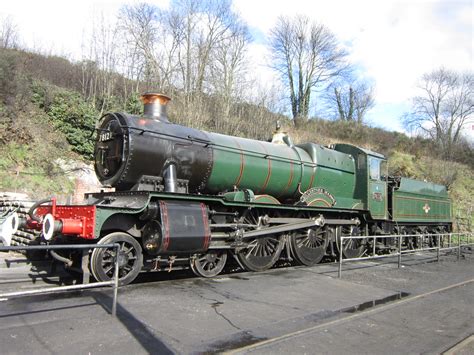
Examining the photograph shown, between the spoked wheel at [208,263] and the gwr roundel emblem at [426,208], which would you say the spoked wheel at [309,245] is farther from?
the gwr roundel emblem at [426,208]

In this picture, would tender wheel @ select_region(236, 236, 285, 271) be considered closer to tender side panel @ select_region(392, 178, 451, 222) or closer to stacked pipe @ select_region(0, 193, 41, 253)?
stacked pipe @ select_region(0, 193, 41, 253)

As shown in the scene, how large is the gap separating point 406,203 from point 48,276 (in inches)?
485

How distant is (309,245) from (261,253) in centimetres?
166

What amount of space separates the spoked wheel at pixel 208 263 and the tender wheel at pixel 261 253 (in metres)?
0.51

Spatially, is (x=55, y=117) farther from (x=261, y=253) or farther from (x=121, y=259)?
(x=121, y=259)

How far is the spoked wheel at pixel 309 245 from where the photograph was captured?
10383 millimetres

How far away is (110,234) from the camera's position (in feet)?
22.9

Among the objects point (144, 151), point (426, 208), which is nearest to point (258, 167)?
point (144, 151)

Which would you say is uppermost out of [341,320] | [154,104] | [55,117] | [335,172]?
[55,117]

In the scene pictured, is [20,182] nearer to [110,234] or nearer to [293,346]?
[110,234]

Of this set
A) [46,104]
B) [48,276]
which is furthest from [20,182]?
[48,276]

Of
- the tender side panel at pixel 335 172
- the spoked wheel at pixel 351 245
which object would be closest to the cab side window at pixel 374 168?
the tender side panel at pixel 335 172

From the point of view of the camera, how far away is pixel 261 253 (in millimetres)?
9695

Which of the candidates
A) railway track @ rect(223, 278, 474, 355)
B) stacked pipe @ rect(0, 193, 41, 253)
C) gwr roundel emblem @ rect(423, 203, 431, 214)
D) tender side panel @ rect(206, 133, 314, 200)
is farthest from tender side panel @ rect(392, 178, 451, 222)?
stacked pipe @ rect(0, 193, 41, 253)
